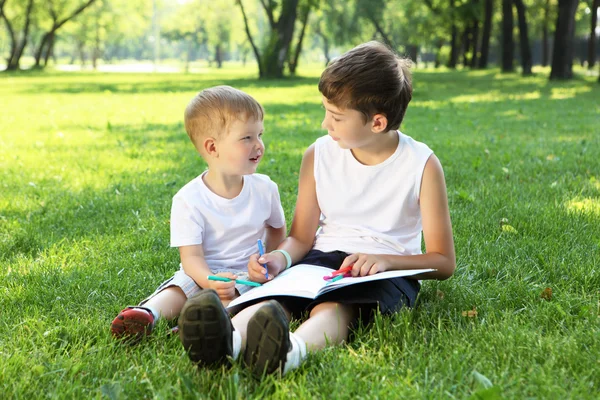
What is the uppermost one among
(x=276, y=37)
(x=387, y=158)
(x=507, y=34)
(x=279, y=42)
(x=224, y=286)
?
(x=507, y=34)

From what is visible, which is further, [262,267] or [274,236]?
[274,236]

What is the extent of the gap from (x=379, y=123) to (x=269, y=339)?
1.11 meters

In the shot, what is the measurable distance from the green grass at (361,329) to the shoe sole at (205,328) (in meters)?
0.08

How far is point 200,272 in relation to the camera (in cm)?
285

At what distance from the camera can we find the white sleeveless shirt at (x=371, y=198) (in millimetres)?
2914

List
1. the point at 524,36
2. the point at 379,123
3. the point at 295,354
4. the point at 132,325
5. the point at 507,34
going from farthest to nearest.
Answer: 1. the point at 507,34
2. the point at 524,36
3. the point at 379,123
4. the point at 132,325
5. the point at 295,354

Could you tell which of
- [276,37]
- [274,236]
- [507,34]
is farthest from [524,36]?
[274,236]

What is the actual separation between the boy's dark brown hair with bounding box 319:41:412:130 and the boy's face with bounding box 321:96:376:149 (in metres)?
0.02

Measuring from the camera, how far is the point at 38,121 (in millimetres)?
10602

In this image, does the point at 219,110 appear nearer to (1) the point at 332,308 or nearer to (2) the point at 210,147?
(2) the point at 210,147

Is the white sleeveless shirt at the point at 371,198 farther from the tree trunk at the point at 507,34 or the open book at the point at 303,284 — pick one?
the tree trunk at the point at 507,34

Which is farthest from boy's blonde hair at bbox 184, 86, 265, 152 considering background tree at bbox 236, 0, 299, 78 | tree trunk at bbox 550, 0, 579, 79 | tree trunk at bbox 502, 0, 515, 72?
tree trunk at bbox 502, 0, 515, 72

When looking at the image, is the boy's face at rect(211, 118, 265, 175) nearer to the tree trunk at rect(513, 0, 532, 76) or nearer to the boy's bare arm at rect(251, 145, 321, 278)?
the boy's bare arm at rect(251, 145, 321, 278)

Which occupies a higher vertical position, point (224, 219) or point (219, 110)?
point (219, 110)
